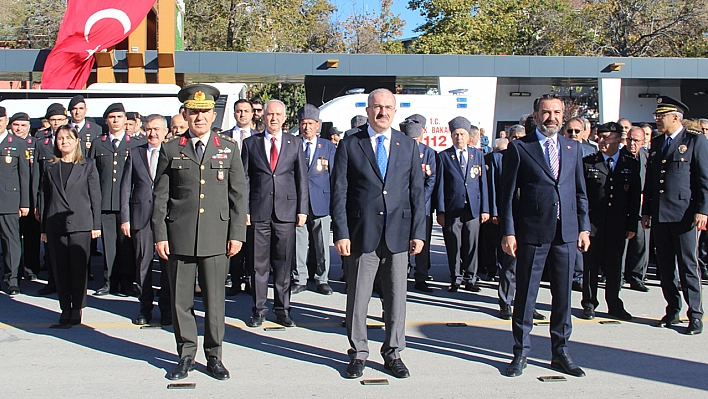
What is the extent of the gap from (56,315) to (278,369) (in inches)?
118

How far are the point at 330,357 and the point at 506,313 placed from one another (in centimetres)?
227

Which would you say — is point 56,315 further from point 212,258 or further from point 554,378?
point 554,378

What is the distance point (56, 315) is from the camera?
720 cm

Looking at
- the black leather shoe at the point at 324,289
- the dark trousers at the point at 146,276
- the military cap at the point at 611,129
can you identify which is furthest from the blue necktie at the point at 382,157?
the military cap at the point at 611,129

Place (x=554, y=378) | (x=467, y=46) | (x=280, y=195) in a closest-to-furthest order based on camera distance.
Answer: (x=554, y=378) → (x=280, y=195) → (x=467, y=46)

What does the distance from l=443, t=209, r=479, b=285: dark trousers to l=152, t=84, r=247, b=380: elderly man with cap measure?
3635 millimetres

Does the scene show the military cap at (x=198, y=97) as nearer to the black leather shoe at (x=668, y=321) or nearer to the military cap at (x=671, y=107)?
the military cap at (x=671, y=107)

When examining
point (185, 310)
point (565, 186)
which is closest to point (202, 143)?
point (185, 310)

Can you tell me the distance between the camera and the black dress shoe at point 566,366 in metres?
5.36

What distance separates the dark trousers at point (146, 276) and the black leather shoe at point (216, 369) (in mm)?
1460

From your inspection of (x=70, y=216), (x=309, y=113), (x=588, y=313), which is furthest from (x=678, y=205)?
(x=70, y=216)

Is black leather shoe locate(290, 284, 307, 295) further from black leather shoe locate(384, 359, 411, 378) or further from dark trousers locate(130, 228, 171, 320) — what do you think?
black leather shoe locate(384, 359, 411, 378)

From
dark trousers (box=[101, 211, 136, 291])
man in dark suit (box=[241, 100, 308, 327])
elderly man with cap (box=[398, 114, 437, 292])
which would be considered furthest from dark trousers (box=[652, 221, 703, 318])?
dark trousers (box=[101, 211, 136, 291])

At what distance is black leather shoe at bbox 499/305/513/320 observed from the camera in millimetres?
7227
